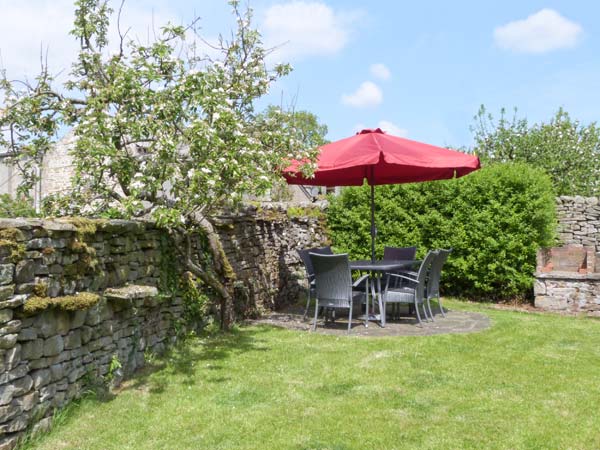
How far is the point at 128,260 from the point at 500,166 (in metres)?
6.56

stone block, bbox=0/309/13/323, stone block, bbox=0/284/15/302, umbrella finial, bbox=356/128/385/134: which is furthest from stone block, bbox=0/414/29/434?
umbrella finial, bbox=356/128/385/134

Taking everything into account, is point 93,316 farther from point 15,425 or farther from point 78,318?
point 15,425

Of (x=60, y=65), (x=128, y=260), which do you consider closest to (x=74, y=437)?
(x=128, y=260)

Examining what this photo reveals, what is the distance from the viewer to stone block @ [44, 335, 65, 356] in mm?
3691

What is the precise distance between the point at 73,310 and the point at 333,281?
3.22 metres

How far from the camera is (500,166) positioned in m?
9.16

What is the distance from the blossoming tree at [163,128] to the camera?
5.05 metres

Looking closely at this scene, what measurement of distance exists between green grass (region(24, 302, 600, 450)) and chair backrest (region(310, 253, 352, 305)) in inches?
19.4

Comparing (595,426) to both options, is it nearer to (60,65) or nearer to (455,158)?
(455,158)

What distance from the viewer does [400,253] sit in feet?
27.3

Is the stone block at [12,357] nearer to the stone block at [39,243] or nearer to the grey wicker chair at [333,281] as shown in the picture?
the stone block at [39,243]

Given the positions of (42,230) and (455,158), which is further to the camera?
(455,158)

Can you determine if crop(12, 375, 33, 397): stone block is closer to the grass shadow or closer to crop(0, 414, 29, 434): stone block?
crop(0, 414, 29, 434): stone block

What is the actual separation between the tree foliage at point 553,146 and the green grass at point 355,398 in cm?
1100
